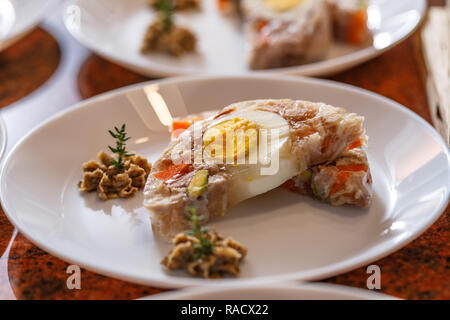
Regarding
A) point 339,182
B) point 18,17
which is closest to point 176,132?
point 339,182

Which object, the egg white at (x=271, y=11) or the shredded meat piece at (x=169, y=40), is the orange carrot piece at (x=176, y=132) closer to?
the shredded meat piece at (x=169, y=40)

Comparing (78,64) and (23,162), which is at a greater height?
(23,162)

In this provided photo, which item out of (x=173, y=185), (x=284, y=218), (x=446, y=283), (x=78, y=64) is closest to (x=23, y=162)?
(x=173, y=185)

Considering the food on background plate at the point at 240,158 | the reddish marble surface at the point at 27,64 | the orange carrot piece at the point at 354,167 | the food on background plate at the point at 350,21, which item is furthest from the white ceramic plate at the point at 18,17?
the orange carrot piece at the point at 354,167

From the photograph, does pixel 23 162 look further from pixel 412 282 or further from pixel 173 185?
pixel 412 282

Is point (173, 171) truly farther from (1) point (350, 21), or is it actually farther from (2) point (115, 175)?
(1) point (350, 21)

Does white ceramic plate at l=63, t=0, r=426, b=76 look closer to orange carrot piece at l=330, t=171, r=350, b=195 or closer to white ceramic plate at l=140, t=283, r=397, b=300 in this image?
orange carrot piece at l=330, t=171, r=350, b=195

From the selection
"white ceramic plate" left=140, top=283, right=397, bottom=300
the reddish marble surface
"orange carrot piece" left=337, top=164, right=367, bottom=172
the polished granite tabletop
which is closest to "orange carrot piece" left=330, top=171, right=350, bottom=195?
"orange carrot piece" left=337, top=164, right=367, bottom=172
